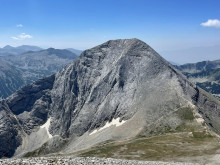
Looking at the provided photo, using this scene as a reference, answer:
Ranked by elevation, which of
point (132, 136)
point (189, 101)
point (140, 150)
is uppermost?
point (189, 101)

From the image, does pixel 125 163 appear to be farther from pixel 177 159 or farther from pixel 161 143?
pixel 161 143

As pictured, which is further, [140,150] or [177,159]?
[140,150]

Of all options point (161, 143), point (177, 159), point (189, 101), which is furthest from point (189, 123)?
point (177, 159)

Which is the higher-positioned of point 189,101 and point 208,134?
point 189,101

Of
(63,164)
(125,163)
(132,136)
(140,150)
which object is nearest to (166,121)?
(132,136)

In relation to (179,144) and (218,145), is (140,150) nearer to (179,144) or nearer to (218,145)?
(179,144)

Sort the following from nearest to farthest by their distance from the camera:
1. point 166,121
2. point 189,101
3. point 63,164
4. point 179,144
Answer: point 63,164 → point 179,144 → point 166,121 → point 189,101

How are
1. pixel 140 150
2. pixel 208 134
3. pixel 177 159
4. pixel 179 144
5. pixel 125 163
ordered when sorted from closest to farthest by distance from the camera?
pixel 125 163, pixel 177 159, pixel 140 150, pixel 179 144, pixel 208 134

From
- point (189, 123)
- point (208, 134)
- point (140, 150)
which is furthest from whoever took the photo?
point (189, 123)

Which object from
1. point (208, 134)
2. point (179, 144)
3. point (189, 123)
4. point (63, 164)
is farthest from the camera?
point (189, 123)
